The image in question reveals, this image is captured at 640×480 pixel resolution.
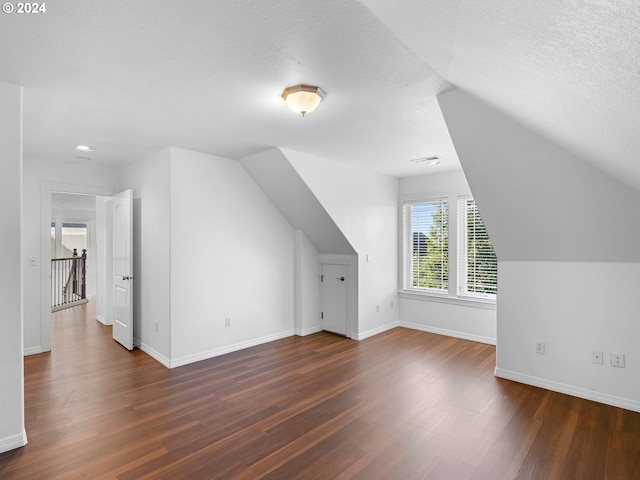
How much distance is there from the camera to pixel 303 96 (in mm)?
2324

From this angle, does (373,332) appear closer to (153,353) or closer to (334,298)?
(334,298)

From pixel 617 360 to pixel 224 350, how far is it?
4.02 m

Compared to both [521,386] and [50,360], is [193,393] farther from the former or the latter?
[521,386]

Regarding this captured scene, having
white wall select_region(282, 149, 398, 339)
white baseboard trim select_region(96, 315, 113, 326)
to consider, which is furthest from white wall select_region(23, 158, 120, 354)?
white wall select_region(282, 149, 398, 339)

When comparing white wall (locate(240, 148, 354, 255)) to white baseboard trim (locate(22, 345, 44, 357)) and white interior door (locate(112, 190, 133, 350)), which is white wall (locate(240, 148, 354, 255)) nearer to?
white interior door (locate(112, 190, 133, 350))

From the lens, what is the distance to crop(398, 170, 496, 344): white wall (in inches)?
187

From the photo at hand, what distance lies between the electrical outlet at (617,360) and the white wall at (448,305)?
1.64 meters

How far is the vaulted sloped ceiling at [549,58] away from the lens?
0.98 m

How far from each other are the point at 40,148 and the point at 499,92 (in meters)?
4.61

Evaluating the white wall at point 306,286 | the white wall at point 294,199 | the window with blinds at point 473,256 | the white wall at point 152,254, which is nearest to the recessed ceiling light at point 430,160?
the window with blinds at point 473,256

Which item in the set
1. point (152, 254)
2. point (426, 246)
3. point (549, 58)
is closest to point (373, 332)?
point (426, 246)

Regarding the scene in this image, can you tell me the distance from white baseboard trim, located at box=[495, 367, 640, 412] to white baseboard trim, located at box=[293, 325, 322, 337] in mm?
2537

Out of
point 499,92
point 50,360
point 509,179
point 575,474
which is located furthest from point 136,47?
point 50,360

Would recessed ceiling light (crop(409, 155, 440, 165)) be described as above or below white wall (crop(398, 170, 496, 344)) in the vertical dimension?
above
